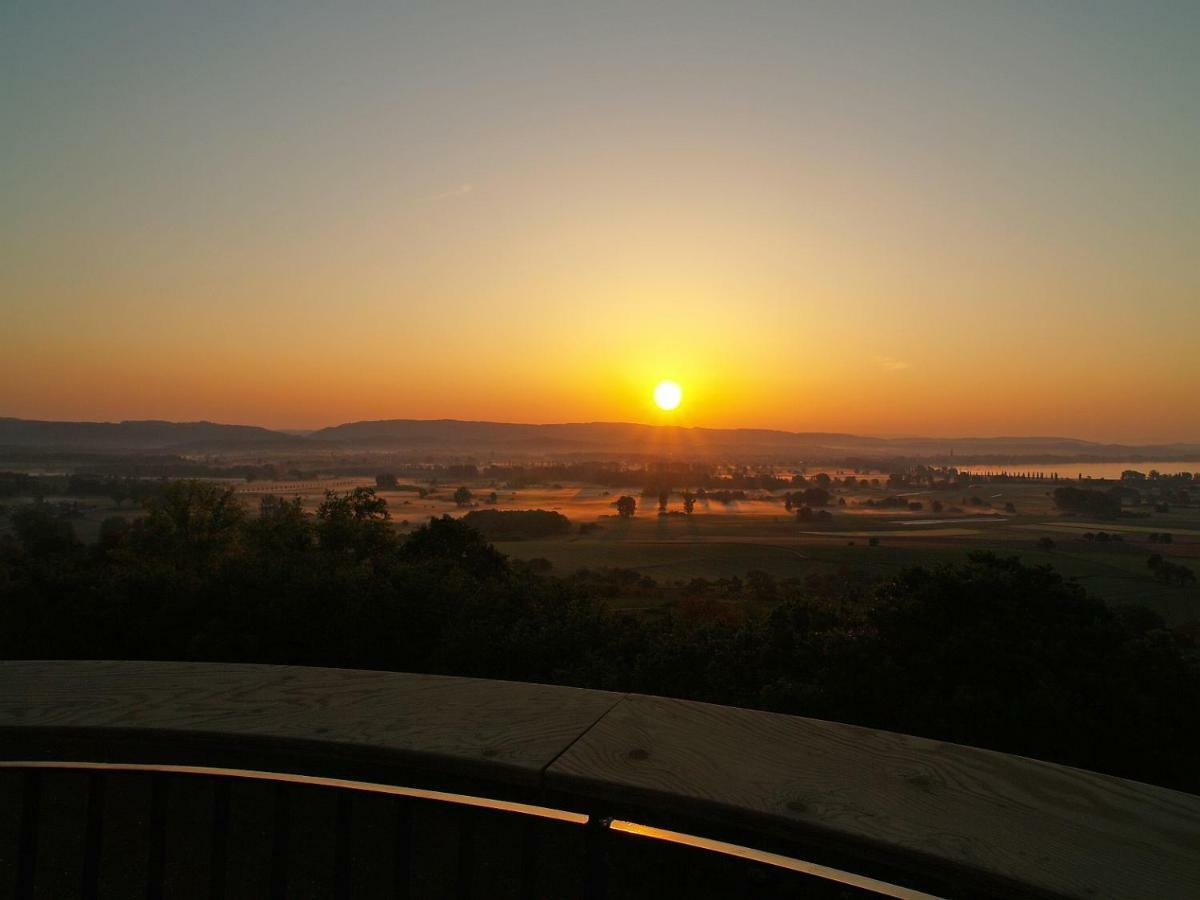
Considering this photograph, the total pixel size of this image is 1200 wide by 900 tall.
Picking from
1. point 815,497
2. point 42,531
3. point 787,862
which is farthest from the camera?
point 815,497

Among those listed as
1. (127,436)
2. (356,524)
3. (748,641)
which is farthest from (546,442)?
(748,641)

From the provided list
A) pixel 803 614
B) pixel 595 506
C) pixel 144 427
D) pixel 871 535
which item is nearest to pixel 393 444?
pixel 144 427

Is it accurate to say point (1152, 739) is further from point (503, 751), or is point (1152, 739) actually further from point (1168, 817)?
point (503, 751)

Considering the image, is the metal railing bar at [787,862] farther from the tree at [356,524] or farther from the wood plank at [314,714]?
the tree at [356,524]

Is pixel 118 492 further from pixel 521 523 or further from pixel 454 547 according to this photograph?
pixel 454 547

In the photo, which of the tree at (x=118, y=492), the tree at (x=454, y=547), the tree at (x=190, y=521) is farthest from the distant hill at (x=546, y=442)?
→ the tree at (x=454, y=547)

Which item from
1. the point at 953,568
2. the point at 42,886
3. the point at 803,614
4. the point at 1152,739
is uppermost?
the point at 953,568
